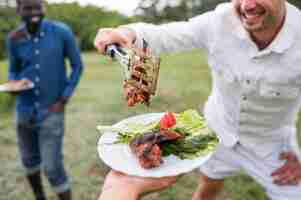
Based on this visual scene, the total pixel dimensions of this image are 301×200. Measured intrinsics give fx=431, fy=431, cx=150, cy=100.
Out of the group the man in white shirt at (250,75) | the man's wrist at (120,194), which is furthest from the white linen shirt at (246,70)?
the man's wrist at (120,194)

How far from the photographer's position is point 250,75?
7.00 feet

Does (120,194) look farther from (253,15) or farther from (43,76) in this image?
(43,76)

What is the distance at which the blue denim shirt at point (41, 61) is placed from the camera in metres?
2.96

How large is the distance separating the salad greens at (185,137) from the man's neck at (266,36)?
0.50 meters

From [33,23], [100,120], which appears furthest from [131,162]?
[100,120]

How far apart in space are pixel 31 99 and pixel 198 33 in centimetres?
135

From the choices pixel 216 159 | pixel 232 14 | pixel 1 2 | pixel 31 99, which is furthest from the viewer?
pixel 1 2

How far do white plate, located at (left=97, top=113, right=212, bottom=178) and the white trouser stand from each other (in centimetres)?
77

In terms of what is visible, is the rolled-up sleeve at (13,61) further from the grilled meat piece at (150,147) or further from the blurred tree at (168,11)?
the blurred tree at (168,11)

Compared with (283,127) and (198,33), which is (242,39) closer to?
(198,33)

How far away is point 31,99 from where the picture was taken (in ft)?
9.81

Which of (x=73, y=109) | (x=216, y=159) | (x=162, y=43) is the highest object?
(x=162, y=43)

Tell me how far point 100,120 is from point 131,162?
3473 mm

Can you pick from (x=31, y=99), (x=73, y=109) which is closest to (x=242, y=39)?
(x=31, y=99)
